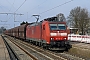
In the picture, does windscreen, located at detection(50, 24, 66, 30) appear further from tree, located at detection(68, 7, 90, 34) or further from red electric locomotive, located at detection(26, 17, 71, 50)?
tree, located at detection(68, 7, 90, 34)

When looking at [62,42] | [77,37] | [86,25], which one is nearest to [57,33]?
[62,42]

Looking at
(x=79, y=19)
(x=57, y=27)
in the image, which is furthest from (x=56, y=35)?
(x=79, y=19)

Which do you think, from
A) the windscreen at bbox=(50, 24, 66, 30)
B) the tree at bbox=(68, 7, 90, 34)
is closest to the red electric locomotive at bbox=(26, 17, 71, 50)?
the windscreen at bbox=(50, 24, 66, 30)

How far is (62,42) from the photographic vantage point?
2095cm

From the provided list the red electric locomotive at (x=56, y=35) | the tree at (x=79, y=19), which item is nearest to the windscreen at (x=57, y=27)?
the red electric locomotive at (x=56, y=35)

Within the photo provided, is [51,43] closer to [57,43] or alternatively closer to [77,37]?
[57,43]

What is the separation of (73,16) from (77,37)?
33.0 metres

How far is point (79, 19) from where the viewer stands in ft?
226

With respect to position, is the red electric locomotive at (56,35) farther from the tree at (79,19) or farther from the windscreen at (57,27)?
the tree at (79,19)

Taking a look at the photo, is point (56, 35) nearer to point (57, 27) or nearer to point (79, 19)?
point (57, 27)

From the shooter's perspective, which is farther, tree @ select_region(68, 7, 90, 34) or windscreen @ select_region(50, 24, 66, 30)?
tree @ select_region(68, 7, 90, 34)

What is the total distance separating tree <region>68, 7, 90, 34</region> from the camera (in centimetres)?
6756

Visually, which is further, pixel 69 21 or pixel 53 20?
pixel 69 21

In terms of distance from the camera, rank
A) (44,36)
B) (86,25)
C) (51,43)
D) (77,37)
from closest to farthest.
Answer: (51,43)
(44,36)
(77,37)
(86,25)
